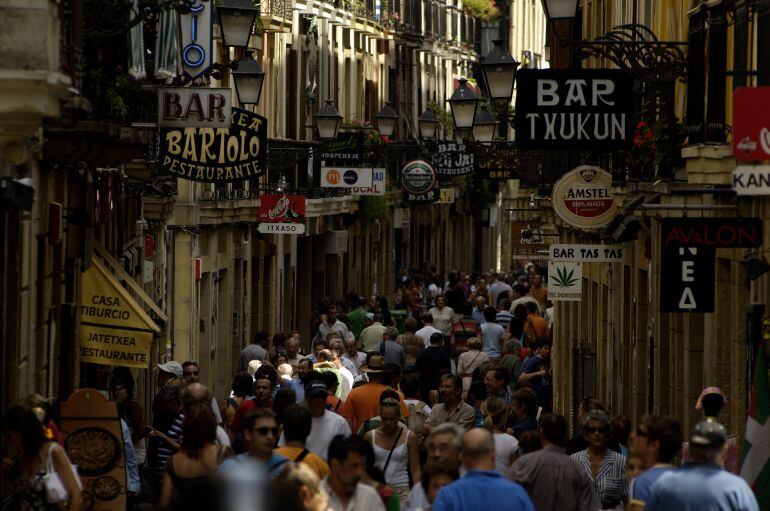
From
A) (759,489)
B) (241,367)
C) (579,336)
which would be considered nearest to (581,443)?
(759,489)

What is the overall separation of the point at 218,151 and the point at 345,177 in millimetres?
18392

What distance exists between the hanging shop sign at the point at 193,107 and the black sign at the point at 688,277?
17.2 ft

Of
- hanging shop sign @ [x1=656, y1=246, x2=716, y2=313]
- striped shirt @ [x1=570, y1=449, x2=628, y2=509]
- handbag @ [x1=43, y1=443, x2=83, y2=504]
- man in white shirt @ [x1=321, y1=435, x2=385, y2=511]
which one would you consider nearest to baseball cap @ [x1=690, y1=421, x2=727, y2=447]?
man in white shirt @ [x1=321, y1=435, x2=385, y2=511]

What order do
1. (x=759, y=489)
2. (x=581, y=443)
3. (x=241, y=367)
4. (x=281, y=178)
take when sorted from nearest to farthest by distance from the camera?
(x=759, y=489)
(x=581, y=443)
(x=241, y=367)
(x=281, y=178)

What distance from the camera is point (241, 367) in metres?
24.1

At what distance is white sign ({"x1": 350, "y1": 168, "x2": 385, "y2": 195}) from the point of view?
39469 mm

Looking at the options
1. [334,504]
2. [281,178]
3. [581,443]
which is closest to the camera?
[334,504]

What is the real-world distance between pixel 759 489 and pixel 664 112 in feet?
20.2

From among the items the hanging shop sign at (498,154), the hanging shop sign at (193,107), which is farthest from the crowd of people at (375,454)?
the hanging shop sign at (498,154)

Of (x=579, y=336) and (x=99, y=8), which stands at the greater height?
(x=99, y=8)

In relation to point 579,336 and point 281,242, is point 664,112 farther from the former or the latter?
point 281,242

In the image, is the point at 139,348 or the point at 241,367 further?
the point at 241,367

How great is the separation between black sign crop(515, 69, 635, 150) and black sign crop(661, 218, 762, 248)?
2.32m

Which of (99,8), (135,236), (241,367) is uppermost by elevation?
(99,8)
